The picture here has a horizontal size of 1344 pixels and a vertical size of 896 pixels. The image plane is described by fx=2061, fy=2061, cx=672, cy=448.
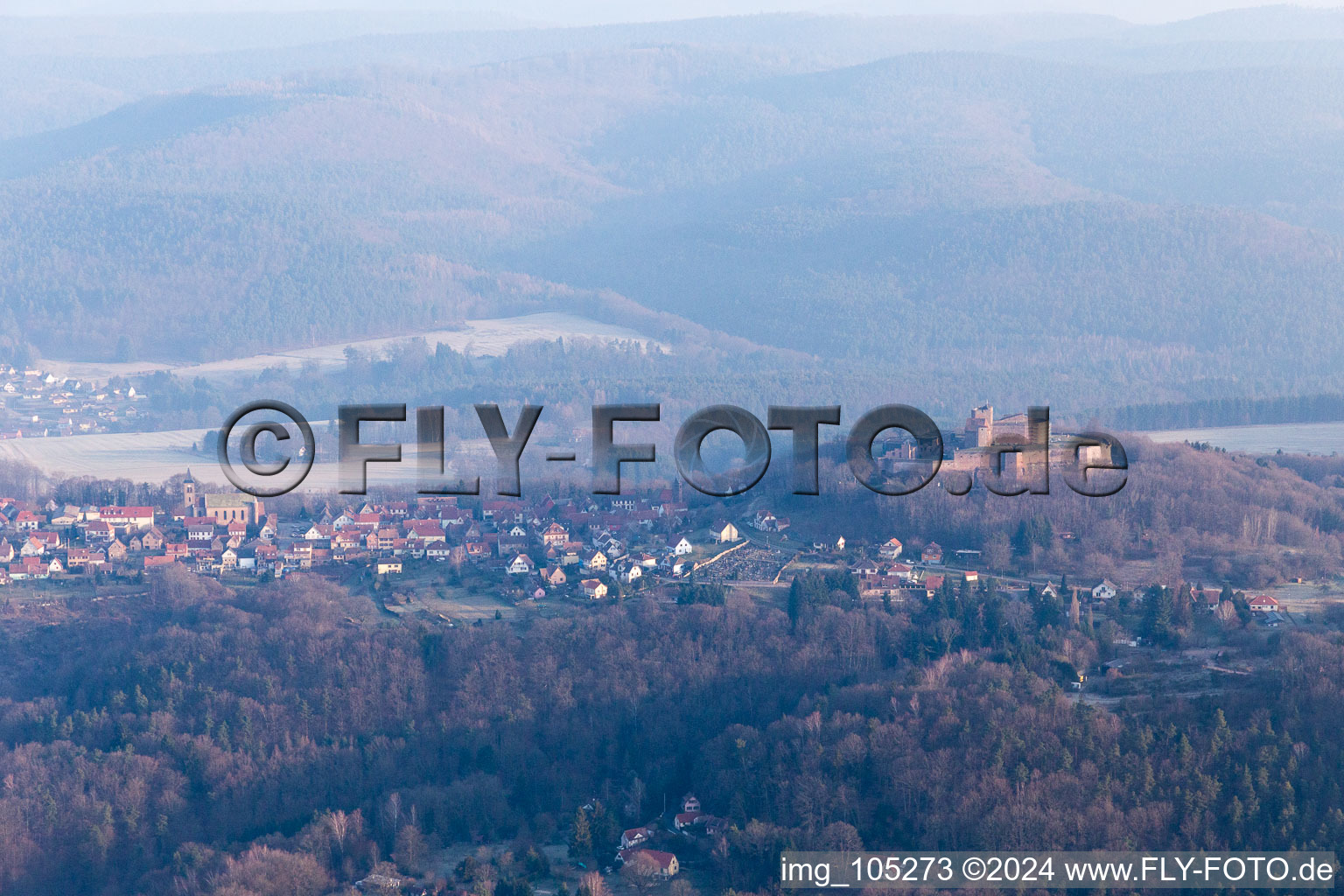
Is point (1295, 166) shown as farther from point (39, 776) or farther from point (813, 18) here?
point (39, 776)

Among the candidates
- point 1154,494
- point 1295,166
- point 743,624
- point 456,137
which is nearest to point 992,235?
point 1295,166

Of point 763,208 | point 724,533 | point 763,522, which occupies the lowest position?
point 724,533

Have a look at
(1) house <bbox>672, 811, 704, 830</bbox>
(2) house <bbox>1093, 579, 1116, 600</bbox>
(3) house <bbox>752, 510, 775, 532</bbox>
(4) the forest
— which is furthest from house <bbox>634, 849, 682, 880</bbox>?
(3) house <bbox>752, 510, 775, 532</bbox>

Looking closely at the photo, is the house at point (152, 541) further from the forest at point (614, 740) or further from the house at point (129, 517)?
the forest at point (614, 740)

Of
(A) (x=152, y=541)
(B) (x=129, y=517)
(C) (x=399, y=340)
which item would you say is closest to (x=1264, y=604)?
(A) (x=152, y=541)

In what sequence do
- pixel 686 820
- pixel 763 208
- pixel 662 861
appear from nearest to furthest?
pixel 662 861 → pixel 686 820 → pixel 763 208

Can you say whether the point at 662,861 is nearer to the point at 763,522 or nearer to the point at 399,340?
the point at 763,522

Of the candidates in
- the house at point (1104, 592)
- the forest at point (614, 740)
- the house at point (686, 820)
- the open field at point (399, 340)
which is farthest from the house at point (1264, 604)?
the open field at point (399, 340)
